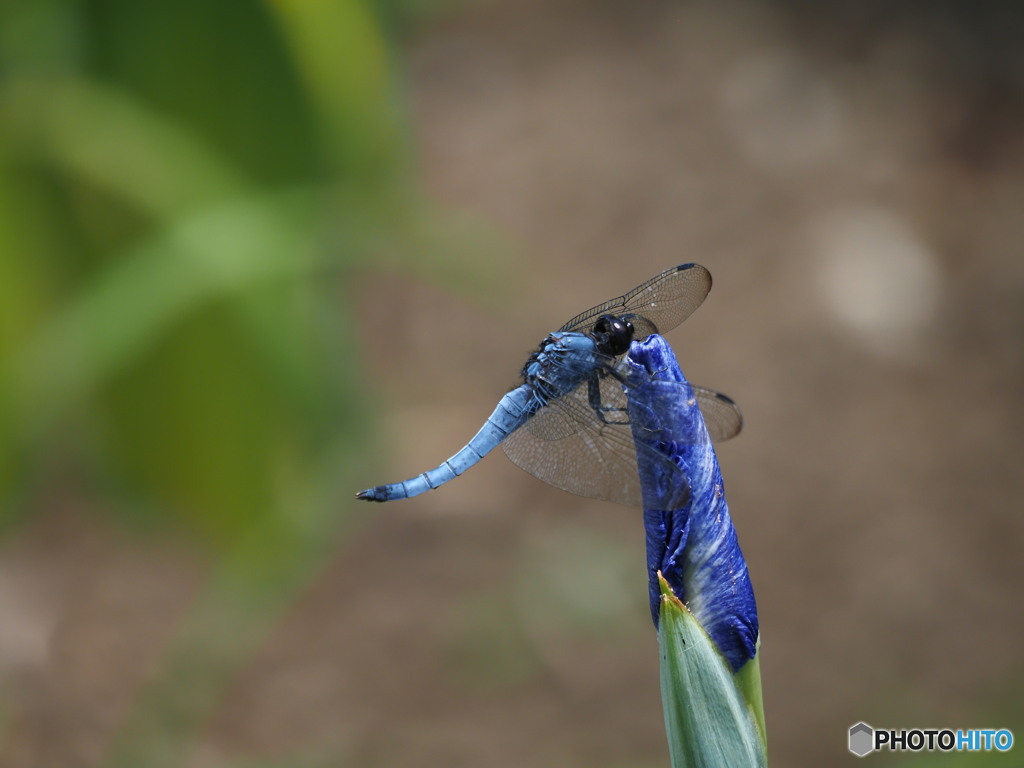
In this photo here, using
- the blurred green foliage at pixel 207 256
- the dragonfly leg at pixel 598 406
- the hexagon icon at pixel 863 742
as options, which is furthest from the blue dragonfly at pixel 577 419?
the blurred green foliage at pixel 207 256

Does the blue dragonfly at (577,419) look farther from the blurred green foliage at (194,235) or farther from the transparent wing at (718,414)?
the blurred green foliage at (194,235)

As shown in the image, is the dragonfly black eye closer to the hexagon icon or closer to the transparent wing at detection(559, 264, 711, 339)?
the transparent wing at detection(559, 264, 711, 339)

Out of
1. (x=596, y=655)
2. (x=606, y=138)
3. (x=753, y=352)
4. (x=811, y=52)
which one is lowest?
(x=596, y=655)

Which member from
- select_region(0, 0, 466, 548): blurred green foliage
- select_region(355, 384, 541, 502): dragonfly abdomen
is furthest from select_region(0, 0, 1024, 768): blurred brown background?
select_region(355, 384, 541, 502): dragonfly abdomen

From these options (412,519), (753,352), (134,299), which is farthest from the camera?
(753,352)

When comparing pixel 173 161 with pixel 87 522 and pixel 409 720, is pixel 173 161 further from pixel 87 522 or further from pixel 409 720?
pixel 409 720

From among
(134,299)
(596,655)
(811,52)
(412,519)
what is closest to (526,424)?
A: (134,299)

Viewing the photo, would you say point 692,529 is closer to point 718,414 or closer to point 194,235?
point 718,414
